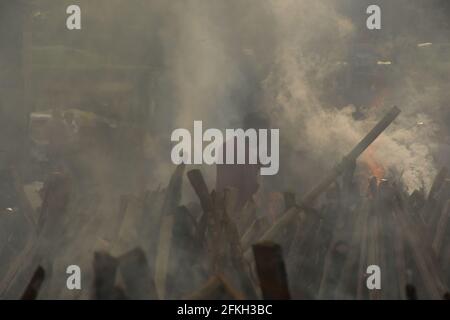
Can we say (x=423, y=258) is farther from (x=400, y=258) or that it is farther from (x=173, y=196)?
(x=173, y=196)

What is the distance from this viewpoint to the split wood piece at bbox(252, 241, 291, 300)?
312 cm

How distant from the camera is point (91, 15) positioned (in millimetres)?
16625

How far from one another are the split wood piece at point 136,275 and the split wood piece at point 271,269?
60 cm

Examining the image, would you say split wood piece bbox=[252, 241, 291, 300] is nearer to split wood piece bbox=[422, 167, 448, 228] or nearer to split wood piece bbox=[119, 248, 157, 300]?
split wood piece bbox=[119, 248, 157, 300]

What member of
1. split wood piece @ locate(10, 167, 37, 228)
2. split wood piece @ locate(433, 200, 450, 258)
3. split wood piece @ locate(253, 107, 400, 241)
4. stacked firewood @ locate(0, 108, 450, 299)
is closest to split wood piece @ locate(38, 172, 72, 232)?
stacked firewood @ locate(0, 108, 450, 299)

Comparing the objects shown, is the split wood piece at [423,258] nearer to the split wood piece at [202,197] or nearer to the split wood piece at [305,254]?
the split wood piece at [305,254]

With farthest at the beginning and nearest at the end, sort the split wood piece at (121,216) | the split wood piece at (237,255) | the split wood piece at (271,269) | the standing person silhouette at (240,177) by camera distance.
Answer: the standing person silhouette at (240,177), the split wood piece at (121,216), the split wood piece at (237,255), the split wood piece at (271,269)

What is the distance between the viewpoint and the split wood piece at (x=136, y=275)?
11.2 feet

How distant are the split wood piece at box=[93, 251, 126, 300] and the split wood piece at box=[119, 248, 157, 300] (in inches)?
7.1

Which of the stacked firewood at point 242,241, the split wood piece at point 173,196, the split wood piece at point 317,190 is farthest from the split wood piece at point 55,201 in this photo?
the split wood piece at point 317,190

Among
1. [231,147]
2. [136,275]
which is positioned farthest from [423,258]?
[231,147]

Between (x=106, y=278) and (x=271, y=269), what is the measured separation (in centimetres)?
75

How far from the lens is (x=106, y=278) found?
319 centimetres
